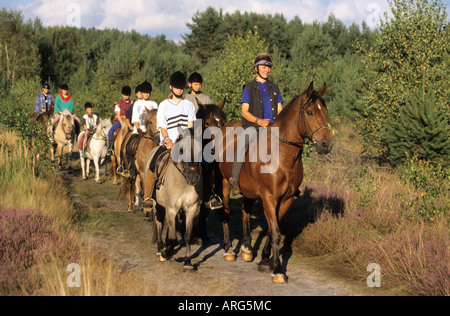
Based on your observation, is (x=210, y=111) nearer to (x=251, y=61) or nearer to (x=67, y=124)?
(x=67, y=124)

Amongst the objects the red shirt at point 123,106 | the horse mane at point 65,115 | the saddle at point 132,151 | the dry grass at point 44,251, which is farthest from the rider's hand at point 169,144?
the horse mane at point 65,115

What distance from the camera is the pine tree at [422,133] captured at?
12.6m

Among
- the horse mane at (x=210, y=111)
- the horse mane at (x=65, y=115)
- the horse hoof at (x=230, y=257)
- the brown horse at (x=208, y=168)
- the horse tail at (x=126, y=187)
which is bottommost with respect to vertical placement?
the horse hoof at (x=230, y=257)

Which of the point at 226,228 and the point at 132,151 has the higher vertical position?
the point at 132,151

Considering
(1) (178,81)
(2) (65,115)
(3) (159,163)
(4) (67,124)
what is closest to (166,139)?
(3) (159,163)

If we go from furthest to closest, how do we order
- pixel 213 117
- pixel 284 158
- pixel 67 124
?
1. pixel 67 124
2. pixel 213 117
3. pixel 284 158

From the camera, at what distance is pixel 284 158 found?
22.7 feet

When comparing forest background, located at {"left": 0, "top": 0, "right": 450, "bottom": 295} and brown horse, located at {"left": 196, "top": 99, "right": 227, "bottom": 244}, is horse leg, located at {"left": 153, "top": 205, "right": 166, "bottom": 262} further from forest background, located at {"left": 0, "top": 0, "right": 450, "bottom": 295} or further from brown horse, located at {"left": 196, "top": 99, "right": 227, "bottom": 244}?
forest background, located at {"left": 0, "top": 0, "right": 450, "bottom": 295}

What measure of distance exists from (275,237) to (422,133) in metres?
8.22

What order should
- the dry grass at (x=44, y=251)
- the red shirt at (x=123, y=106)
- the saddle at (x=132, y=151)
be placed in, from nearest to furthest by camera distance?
the dry grass at (x=44, y=251), the saddle at (x=132, y=151), the red shirt at (x=123, y=106)

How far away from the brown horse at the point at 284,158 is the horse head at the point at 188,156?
1.09 meters

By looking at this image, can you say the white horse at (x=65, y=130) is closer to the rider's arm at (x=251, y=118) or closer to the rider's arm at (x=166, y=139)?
the rider's arm at (x=166, y=139)
